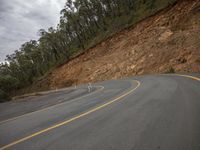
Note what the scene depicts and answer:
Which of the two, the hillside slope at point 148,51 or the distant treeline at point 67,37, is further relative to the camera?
the distant treeline at point 67,37

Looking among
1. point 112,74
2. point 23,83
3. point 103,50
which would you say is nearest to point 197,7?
point 112,74

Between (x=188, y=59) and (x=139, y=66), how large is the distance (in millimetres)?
8802

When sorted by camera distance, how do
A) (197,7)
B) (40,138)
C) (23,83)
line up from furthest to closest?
(23,83), (197,7), (40,138)

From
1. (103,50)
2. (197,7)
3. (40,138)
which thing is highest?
(197,7)

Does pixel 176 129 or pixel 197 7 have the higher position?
pixel 197 7

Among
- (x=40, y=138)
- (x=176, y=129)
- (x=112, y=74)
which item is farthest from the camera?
(x=112, y=74)

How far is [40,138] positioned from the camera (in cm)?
530

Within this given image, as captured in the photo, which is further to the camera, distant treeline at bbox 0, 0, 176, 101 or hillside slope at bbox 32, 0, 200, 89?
distant treeline at bbox 0, 0, 176, 101

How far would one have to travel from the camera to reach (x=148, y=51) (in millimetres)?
30031

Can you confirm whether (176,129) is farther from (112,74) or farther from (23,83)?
(23,83)

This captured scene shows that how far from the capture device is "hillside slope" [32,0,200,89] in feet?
79.4

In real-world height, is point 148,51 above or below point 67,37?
below

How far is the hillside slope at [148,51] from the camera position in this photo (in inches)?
953

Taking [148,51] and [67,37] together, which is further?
[67,37]
